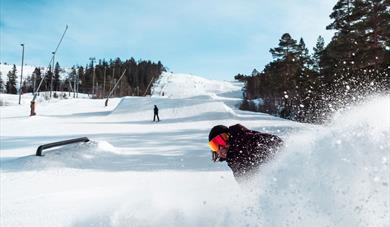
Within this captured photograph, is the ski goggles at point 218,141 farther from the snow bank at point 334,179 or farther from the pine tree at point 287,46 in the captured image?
the pine tree at point 287,46

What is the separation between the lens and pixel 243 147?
4.88 metres

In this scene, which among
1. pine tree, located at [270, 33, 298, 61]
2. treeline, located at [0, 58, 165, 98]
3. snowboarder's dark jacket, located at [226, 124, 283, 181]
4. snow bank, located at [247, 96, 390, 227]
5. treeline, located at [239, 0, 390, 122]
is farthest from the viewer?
treeline, located at [0, 58, 165, 98]

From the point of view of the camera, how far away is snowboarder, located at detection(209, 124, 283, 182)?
477cm

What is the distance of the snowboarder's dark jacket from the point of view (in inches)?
188

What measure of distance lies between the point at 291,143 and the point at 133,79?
462 ft

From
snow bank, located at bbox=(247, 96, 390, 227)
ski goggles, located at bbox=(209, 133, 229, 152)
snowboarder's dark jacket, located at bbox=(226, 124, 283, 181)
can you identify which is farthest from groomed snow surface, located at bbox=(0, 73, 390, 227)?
ski goggles, located at bbox=(209, 133, 229, 152)

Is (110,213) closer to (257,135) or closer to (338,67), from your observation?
(257,135)

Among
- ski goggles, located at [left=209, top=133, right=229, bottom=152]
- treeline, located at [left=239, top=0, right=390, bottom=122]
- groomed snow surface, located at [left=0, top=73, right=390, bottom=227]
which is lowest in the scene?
groomed snow surface, located at [left=0, top=73, right=390, bottom=227]

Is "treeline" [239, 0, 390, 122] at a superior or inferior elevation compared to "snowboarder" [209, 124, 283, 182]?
superior

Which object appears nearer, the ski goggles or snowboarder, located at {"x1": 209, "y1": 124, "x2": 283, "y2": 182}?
snowboarder, located at {"x1": 209, "y1": 124, "x2": 283, "y2": 182}

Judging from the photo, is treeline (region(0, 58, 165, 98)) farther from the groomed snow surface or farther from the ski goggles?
the ski goggles

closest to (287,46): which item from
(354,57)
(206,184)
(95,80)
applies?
(354,57)

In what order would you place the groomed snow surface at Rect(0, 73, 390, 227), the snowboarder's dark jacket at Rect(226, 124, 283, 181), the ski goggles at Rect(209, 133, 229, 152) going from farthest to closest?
the ski goggles at Rect(209, 133, 229, 152) < the snowboarder's dark jacket at Rect(226, 124, 283, 181) < the groomed snow surface at Rect(0, 73, 390, 227)

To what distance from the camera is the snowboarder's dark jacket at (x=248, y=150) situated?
15.6 ft
